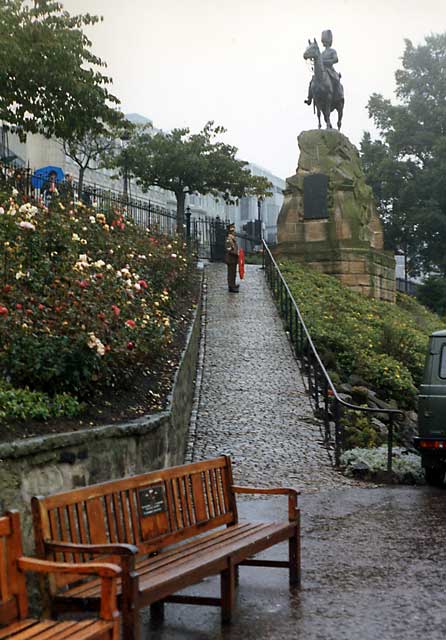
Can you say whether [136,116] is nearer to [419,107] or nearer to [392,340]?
[419,107]

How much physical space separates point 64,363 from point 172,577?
11.4 ft

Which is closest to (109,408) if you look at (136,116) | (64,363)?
(64,363)

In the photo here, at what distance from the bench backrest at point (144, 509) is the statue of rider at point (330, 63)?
2596 centimetres

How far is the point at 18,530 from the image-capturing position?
4.24m

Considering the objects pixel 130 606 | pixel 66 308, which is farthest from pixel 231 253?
pixel 130 606

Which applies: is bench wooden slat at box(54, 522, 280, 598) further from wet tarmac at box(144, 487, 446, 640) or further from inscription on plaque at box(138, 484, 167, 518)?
wet tarmac at box(144, 487, 446, 640)

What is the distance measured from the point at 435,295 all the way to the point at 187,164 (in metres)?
13.4

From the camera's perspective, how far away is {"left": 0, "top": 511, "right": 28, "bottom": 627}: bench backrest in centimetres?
418

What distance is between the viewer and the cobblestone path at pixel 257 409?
11.2 m

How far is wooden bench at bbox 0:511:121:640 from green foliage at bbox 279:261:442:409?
13.2m

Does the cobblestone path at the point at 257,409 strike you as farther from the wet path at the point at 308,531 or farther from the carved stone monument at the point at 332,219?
the carved stone monument at the point at 332,219

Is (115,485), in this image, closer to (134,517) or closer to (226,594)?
(134,517)

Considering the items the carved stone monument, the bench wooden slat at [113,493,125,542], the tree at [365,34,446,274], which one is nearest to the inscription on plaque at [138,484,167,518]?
the bench wooden slat at [113,493,125,542]

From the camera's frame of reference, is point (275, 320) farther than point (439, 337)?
Yes
